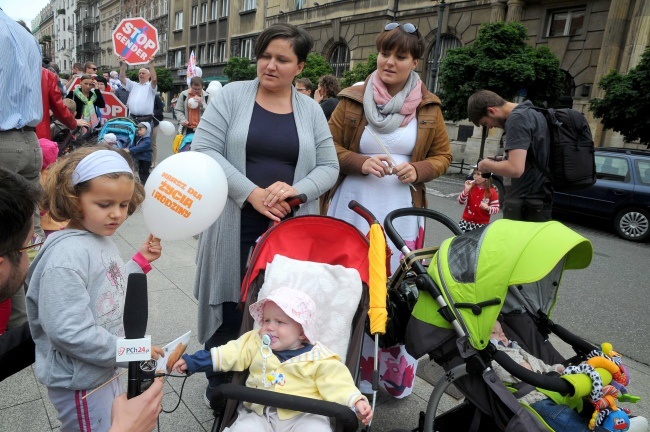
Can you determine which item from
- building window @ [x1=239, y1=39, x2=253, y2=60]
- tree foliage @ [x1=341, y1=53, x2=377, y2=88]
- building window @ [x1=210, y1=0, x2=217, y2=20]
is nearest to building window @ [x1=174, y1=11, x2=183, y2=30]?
building window @ [x1=210, y1=0, x2=217, y2=20]

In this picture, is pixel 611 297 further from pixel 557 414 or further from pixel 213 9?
pixel 213 9

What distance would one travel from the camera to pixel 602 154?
8508mm

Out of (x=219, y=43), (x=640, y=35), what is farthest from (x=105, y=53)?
(x=640, y=35)

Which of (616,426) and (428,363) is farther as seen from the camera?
(428,363)

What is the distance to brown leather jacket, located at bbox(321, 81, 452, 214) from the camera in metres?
2.75

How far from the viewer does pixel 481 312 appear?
1.81m

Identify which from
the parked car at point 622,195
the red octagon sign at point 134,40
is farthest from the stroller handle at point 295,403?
the red octagon sign at point 134,40

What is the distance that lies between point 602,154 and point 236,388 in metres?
9.16

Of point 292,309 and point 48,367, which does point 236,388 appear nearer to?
point 292,309

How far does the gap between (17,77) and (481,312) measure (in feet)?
11.0

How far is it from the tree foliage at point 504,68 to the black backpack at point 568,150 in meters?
10.4

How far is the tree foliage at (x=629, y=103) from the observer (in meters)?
10.0

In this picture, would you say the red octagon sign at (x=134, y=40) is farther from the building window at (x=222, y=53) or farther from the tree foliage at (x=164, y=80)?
the tree foliage at (x=164, y=80)

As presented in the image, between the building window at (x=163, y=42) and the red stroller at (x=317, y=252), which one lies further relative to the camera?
the building window at (x=163, y=42)
